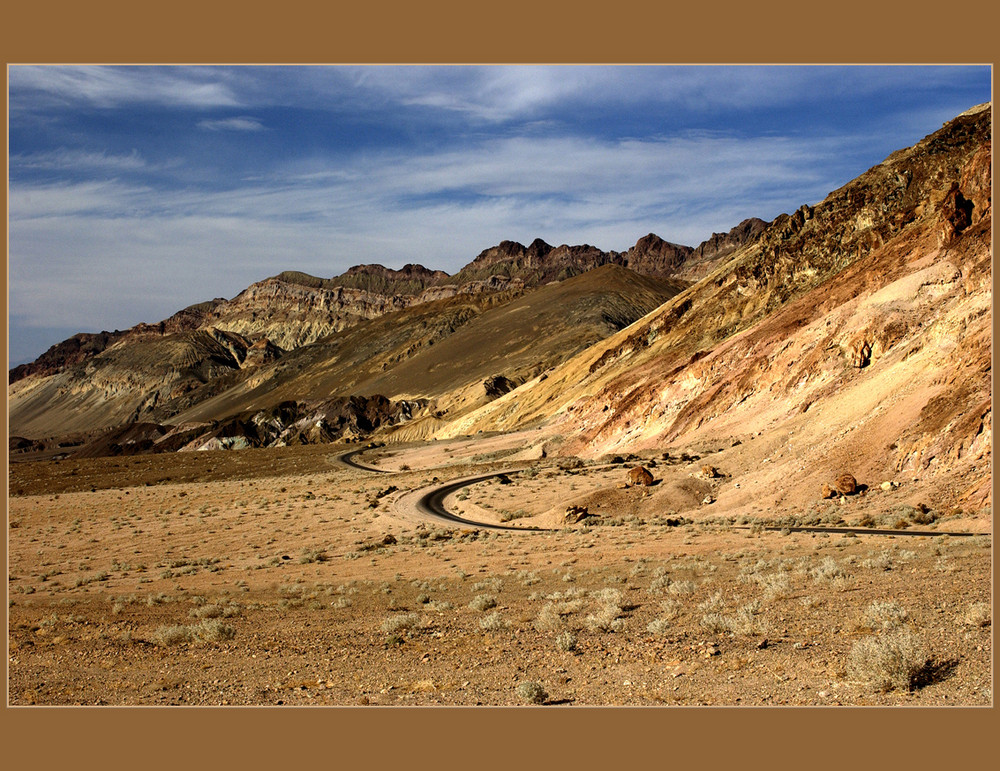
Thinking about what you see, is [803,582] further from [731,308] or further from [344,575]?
[731,308]

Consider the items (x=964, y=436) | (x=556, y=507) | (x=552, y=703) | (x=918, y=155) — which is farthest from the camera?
(x=918, y=155)

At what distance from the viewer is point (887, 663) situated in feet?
31.7

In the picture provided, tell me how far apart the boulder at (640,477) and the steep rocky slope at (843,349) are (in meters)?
5.53

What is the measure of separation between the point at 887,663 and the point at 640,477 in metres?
26.5

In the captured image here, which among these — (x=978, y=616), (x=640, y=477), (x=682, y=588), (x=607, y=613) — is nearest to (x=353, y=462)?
(x=640, y=477)

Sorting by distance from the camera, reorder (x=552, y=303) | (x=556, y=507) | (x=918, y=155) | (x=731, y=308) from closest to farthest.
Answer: (x=556, y=507), (x=918, y=155), (x=731, y=308), (x=552, y=303)

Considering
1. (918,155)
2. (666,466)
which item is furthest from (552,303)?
(666,466)

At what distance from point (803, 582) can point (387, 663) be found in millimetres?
8906

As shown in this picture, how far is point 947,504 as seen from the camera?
2388 cm

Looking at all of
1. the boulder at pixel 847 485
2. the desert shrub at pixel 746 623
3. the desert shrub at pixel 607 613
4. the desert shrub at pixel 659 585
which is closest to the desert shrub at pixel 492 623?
the desert shrub at pixel 607 613

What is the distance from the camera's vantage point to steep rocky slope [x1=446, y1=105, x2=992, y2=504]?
94.3 ft

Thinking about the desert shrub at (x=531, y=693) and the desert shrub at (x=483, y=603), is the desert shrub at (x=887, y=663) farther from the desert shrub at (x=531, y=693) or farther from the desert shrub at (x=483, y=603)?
the desert shrub at (x=483, y=603)

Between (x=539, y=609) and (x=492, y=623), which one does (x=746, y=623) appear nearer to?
(x=492, y=623)

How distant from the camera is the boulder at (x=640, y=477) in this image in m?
35.9
